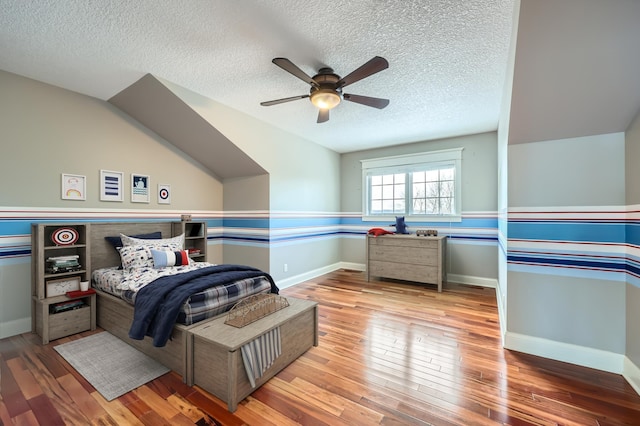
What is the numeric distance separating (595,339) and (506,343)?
61 centimetres

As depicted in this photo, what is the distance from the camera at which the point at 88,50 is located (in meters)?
2.38

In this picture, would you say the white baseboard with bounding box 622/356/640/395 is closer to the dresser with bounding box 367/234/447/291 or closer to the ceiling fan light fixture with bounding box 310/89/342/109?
the dresser with bounding box 367/234/447/291

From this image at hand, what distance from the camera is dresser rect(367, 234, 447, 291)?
4.30 metres

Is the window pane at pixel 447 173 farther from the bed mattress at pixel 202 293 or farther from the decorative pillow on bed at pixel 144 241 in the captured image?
the decorative pillow on bed at pixel 144 241

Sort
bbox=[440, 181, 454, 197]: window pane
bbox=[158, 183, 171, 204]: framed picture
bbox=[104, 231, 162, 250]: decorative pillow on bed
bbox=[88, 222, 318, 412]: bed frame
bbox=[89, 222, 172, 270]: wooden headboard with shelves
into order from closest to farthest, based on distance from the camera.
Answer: bbox=[88, 222, 318, 412]: bed frame
bbox=[89, 222, 172, 270]: wooden headboard with shelves
bbox=[104, 231, 162, 250]: decorative pillow on bed
bbox=[158, 183, 171, 204]: framed picture
bbox=[440, 181, 454, 197]: window pane

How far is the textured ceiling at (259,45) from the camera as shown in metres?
1.90

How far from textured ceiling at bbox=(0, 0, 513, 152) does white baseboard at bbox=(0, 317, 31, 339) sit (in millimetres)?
2476

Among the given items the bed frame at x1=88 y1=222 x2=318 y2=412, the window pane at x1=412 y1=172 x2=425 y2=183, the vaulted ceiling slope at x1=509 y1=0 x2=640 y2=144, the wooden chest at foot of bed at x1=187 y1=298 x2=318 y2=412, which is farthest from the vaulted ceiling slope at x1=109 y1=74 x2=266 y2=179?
the vaulted ceiling slope at x1=509 y1=0 x2=640 y2=144

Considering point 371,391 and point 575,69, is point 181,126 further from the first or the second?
point 575,69

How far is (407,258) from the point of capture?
454 centimetres

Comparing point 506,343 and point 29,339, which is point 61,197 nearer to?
point 29,339

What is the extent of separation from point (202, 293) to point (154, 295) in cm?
38

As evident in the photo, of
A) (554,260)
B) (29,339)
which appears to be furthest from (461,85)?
(29,339)

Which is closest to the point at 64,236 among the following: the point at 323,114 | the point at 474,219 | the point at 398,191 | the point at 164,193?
the point at 164,193
